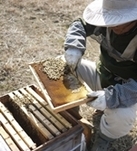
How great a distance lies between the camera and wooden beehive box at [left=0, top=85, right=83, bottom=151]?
2424mm

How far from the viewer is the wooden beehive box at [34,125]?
242 cm

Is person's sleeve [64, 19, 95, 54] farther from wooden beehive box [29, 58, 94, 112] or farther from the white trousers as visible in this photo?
the white trousers

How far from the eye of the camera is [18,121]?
9.27 feet

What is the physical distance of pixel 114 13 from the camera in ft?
8.36

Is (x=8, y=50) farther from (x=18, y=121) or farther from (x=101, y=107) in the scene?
(x=101, y=107)

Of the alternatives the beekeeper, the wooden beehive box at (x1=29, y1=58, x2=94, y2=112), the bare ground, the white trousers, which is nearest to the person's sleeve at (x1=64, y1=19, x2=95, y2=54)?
the beekeeper

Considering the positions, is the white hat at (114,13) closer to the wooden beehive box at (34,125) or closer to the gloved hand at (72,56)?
the gloved hand at (72,56)

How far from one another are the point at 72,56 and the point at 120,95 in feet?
2.04

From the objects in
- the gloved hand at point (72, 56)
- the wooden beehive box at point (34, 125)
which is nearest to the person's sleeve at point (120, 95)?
the wooden beehive box at point (34, 125)

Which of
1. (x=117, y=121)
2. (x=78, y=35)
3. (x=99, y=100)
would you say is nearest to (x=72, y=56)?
(x=78, y=35)

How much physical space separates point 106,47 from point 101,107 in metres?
0.72

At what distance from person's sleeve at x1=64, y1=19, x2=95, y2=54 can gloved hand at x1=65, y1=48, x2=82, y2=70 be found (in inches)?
1.6

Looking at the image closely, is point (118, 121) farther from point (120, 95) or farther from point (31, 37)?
point (31, 37)

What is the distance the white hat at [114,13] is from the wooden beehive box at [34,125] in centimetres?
80
